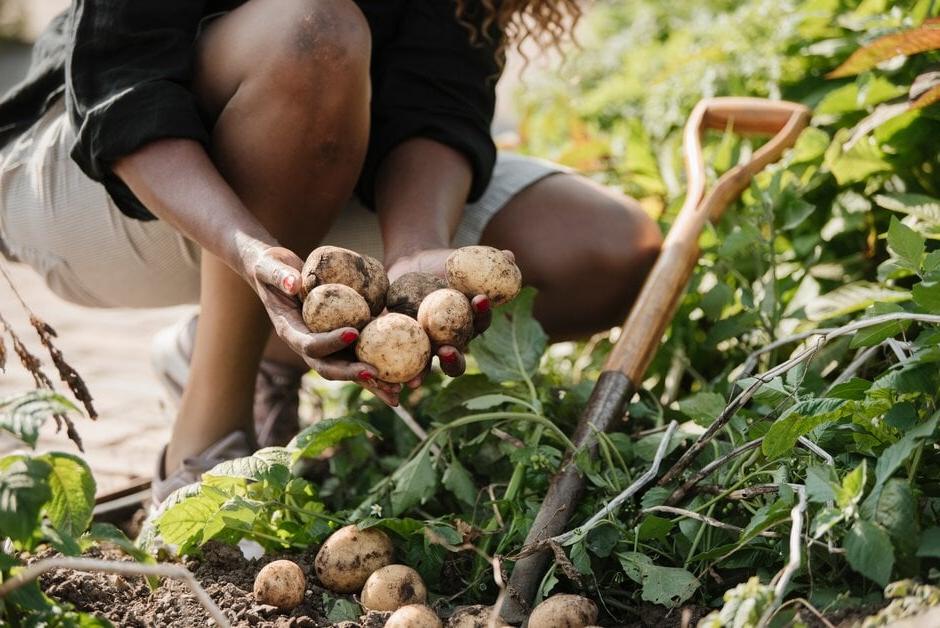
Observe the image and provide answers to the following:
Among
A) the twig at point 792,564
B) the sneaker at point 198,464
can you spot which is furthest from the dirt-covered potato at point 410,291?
the twig at point 792,564

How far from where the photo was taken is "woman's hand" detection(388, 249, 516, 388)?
149 centimetres

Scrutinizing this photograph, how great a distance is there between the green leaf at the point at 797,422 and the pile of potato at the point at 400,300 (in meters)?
0.48

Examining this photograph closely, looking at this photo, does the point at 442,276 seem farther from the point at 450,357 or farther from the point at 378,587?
the point at 378,587

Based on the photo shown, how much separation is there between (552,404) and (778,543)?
26.8 inches

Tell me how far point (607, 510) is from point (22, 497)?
0.82 metres

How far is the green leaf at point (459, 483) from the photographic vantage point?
5.79 ft

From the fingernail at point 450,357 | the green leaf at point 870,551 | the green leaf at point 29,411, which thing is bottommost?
the green leaf at point 870,551

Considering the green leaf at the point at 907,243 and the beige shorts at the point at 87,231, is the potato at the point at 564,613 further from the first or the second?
the beige shorts at the point at 87,231

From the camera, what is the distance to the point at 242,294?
6.02ft

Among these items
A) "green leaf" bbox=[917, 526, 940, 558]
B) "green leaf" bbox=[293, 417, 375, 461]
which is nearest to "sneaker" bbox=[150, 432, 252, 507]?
"green leaf" bbox=[293, 417, 375, 461]

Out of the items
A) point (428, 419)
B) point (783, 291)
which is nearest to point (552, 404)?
point (428, 419)

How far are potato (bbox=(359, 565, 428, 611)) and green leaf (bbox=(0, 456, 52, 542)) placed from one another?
520 millimetres

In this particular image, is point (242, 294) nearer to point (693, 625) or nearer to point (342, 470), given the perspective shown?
point (342, 470)

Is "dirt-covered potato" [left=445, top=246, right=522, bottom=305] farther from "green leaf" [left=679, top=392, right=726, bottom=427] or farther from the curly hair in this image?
the curly hair
